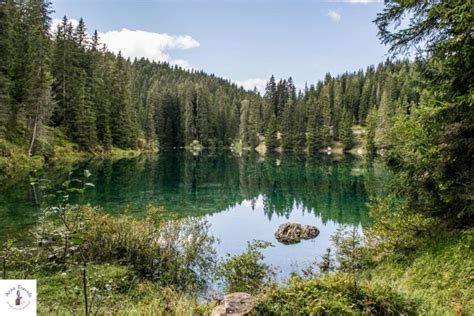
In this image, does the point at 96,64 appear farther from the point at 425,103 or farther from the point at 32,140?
the point at 425,103

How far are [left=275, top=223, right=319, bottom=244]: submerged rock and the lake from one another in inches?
15.7

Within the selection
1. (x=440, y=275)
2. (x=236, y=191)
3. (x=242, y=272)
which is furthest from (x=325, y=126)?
(x=440, y=275)

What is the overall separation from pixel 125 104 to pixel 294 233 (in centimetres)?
5218

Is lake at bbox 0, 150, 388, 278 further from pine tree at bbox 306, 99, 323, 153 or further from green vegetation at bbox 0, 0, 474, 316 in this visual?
pine tree at bbox 306, 99, 323, 153

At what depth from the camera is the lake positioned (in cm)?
1617

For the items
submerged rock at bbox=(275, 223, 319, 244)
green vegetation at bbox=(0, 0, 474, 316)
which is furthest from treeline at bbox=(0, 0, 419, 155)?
submerged rock at bbox=(275, 223, 319, 244)

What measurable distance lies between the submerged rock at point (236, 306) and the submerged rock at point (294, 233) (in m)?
12.0

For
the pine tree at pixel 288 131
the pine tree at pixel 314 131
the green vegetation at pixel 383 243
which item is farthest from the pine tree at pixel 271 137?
the green vegetation at pixel 383 243

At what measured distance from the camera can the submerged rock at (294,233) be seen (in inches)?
677

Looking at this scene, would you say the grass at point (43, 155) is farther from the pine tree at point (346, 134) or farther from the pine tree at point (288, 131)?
the pine tree at point (346, 134)

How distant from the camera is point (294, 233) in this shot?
57.8 ft

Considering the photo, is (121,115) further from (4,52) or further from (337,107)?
(337,107)

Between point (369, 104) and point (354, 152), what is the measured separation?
977 inches

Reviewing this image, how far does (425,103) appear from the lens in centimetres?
901
